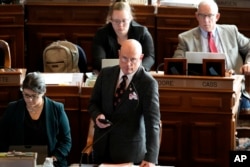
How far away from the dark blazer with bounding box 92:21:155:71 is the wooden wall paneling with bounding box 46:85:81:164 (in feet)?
1.38

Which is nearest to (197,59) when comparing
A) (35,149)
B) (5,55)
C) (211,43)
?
(211,43)

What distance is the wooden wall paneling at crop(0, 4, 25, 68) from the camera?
22.9 feet

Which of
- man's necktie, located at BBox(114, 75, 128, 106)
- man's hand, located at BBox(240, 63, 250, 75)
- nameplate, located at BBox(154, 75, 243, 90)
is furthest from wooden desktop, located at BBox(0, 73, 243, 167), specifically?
man's necktie, located at BBox(114, 75, 128, 106)

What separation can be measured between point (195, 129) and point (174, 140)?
7.1 inches

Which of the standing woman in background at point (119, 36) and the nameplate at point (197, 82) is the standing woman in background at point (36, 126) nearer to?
the nameplate at point (197, 82)

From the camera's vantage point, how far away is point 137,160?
4281mm

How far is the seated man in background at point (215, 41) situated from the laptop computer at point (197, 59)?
0.61 m

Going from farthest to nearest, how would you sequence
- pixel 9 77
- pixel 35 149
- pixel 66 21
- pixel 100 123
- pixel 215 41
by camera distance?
pixel 66 21
pixel 215 41
pixel 9 77
pixel 35 149
pixel 100 123

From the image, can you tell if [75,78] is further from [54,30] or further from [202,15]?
[54,30]

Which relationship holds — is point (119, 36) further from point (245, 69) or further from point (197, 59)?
point (245, 69)

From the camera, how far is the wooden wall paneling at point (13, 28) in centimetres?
698

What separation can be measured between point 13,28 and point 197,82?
257 cm

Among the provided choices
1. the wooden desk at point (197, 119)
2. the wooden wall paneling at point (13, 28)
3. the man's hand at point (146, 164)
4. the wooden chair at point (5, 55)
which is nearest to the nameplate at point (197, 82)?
the wooden desk at point (197, 119)

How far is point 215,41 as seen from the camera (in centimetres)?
579
